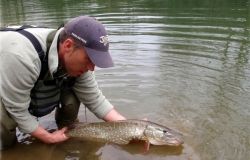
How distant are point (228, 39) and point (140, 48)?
212 centimetres

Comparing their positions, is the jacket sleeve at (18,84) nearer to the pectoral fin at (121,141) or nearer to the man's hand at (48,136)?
the man's hand at (48,136)

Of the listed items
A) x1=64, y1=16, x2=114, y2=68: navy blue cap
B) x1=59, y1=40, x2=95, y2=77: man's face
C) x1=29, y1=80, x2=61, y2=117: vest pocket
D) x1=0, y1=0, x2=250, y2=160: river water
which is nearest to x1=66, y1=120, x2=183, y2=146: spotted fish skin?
x1=0, y1=0, x2=250, y2=160: river water

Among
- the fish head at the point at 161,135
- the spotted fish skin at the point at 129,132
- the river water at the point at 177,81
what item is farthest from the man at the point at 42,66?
the fish head at the point at 161,135

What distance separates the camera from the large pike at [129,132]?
15.7 ft

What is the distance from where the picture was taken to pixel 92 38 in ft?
12.7

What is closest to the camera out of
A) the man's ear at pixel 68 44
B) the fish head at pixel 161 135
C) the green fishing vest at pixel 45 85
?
the man's ear at pixel 68 44

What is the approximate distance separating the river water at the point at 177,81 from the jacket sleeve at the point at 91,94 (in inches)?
16.9

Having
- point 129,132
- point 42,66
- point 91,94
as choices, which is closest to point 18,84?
point 42,66

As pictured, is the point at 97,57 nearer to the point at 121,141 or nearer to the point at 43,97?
the point at 43,97

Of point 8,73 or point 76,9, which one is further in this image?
point 76,9

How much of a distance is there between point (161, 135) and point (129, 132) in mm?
364

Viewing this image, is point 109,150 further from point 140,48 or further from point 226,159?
point 140,48

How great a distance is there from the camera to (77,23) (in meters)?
3.93

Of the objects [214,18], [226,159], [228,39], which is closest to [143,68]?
[228,39]
